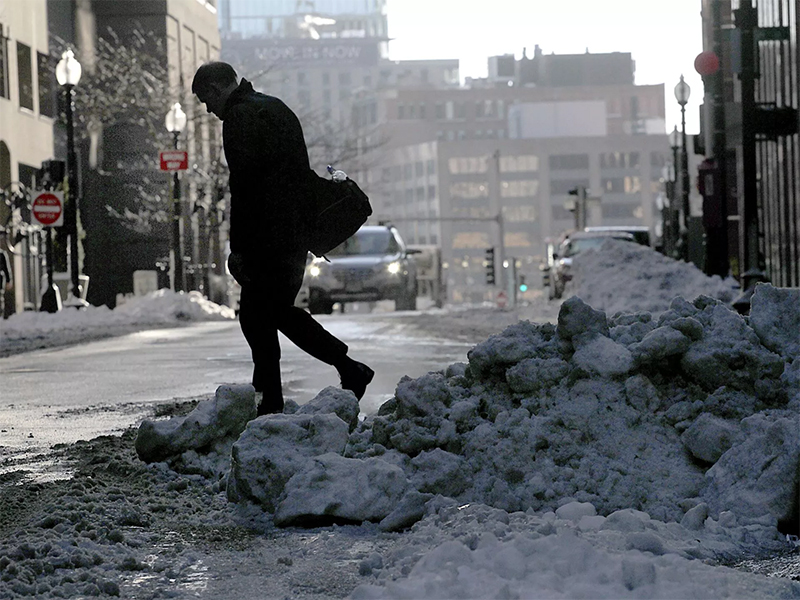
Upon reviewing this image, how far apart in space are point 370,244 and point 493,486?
86.3ft

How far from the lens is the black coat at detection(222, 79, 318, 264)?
738 cm

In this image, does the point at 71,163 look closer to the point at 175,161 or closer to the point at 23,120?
the point at 175,161

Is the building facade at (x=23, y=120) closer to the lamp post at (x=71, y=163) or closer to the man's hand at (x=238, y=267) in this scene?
the lamp post at (x=71, y=163)

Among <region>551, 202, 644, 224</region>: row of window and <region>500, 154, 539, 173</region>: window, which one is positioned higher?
<region>500, 154, 539, 173</region>: window

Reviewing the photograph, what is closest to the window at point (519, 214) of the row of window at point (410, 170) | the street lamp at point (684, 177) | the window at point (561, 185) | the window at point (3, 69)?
the window at point (561, 185)

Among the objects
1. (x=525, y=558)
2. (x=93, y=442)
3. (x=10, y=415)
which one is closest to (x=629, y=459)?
(x=525, y=558)

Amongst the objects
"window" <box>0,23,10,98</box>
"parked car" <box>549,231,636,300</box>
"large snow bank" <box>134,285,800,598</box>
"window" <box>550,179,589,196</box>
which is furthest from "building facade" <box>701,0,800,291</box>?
"window" <box>550,179,589,196</box>

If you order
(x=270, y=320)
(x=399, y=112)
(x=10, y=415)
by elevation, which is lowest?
(x=10, y=415)

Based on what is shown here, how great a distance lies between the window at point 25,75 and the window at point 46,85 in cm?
177

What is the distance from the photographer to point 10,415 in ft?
31.1

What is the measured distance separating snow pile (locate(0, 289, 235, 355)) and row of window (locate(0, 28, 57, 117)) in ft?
27.4

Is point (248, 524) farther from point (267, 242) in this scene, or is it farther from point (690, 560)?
point (267, 242)

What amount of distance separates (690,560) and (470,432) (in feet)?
5.32

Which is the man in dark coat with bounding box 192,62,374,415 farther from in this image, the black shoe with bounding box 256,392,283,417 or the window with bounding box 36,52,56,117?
the window with bounding box 36,52,56,117
